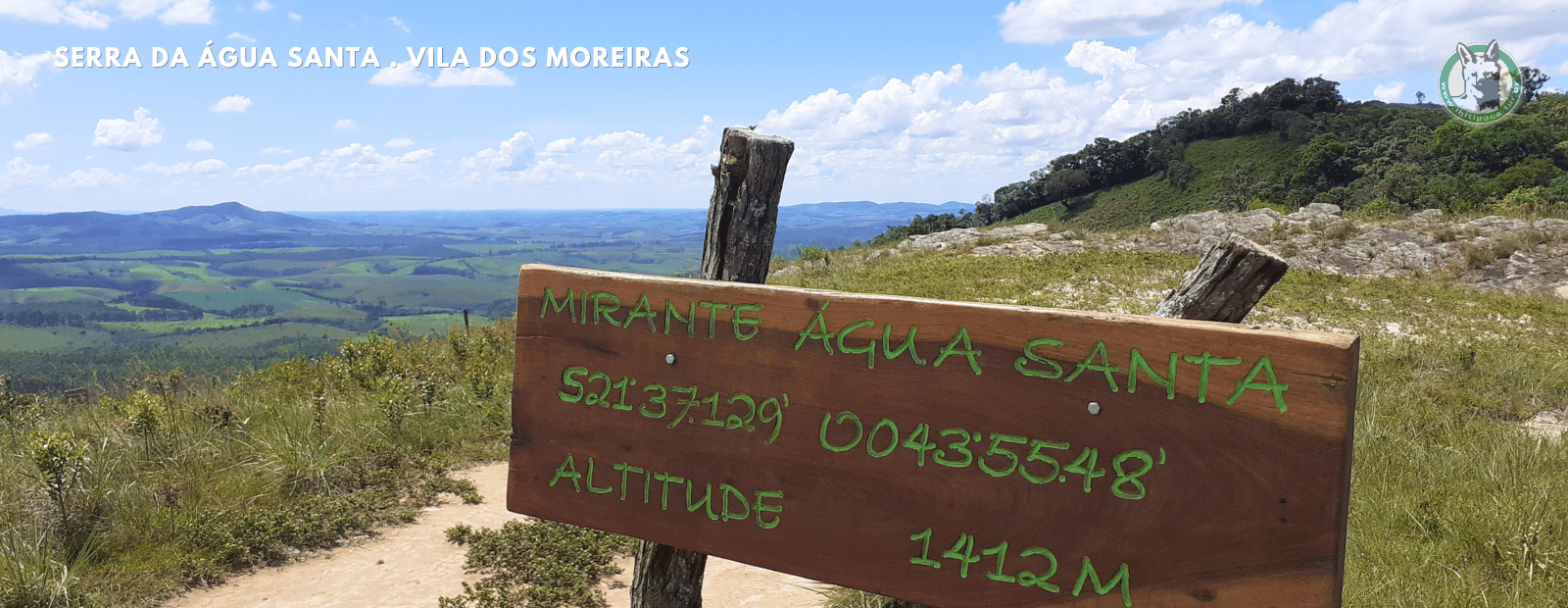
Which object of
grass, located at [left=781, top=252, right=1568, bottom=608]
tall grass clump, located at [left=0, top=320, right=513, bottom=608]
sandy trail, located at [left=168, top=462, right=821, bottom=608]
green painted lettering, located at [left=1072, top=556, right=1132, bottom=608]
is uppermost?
green painted lettering, located at [left=1072, top=556, right=1132, bottom=608]

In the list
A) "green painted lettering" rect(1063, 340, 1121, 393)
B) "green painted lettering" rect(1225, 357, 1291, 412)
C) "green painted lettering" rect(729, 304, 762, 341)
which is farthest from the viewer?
"green painted lettering" rect(729, 304, 762, 341)

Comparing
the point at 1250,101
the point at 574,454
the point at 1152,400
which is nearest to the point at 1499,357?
the point at 1152,400

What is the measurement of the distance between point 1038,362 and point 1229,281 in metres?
0.55

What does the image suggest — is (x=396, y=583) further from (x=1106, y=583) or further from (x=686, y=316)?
(x=1106, y=583)

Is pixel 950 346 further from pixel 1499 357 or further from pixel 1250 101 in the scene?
pixel 1250 101

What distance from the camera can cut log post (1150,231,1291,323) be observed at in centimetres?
181

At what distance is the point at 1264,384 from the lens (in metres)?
1.49

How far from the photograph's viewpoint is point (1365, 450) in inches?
186

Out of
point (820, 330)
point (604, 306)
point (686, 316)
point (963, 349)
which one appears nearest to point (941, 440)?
point (963, 349)

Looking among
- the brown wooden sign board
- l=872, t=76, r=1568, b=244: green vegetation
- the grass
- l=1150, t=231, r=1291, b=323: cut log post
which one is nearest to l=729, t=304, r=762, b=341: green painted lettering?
the brown wooden sign board

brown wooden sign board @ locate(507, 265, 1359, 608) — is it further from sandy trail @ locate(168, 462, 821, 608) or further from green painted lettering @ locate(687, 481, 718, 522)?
sandy trail @ locate(168, 462, 821, 608)

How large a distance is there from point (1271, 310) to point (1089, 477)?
9.95 metres

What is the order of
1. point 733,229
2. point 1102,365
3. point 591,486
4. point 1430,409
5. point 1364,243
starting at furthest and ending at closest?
point 1364,243 < point 1430,409 < point 733,229 < point 591,486 < point 1102,365

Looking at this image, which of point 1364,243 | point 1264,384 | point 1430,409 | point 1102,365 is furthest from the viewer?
point 1364,243
